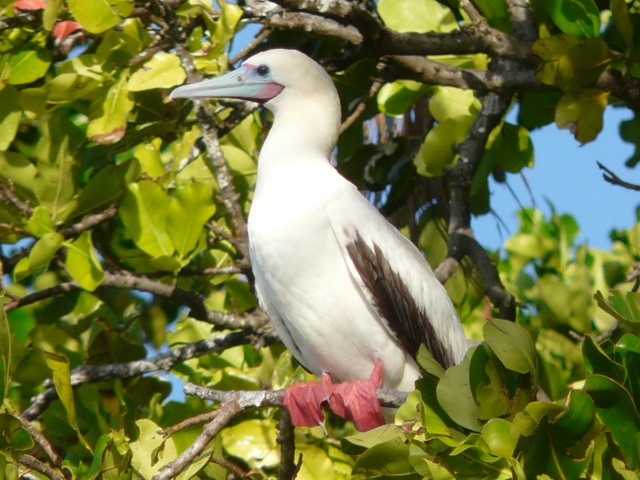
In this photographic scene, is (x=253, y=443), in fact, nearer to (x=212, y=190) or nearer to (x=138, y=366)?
(x=138, y=366)

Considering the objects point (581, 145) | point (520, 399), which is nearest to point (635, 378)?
point (520, 399)

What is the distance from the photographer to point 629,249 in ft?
14.1

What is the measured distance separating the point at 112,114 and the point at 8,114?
397mm

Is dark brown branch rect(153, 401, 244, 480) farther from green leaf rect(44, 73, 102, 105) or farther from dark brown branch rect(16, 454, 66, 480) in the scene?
green leaf rect(44, 73, 102, 105)

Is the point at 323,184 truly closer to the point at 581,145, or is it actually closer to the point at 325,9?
the point at 325,9

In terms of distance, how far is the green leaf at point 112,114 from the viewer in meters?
3.70

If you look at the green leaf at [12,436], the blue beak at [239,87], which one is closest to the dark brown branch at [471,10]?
the blue beak at [239,87]

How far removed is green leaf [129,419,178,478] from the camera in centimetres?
280

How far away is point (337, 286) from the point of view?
11.2 feet

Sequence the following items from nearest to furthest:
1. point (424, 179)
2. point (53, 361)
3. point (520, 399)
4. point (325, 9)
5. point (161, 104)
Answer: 1. point (520, 399)
2. point (53, 361)
3. point (325, 9)
4. point (161, 104)
5. point (424, 179)

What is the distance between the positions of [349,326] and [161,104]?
1.36m

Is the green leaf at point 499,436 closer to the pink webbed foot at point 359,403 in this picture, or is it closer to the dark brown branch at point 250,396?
the dark brown branch at point 250,396

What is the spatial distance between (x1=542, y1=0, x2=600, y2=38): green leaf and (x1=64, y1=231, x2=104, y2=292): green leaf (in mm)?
1908

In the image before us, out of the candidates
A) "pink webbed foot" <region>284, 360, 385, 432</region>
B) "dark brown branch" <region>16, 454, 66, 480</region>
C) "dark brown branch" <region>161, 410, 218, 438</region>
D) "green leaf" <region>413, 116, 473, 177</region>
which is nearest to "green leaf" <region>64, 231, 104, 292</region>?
"pink webbed foot" <region>284, 360, 385, 432</region>
